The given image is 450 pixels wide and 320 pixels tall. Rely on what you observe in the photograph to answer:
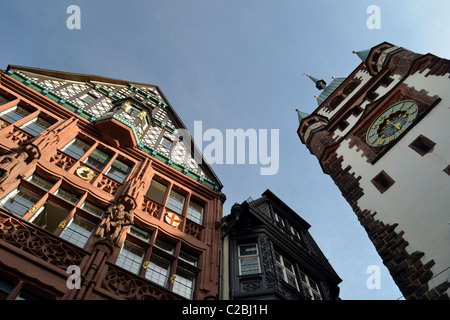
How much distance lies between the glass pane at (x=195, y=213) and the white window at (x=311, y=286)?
4.99 m

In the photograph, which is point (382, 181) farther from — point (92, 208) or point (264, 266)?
point (92, 208)

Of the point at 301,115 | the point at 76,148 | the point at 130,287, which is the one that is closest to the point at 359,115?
the point at 301,115

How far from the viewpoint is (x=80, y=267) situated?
30.5ft

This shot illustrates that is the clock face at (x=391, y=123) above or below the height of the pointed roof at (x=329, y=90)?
below

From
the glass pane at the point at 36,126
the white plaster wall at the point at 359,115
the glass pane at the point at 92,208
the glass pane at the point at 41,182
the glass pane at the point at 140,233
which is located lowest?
the glass pane at the point at 140,233

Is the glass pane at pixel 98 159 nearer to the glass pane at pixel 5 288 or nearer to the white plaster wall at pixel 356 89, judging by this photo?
the glass pane at pixel 5 288

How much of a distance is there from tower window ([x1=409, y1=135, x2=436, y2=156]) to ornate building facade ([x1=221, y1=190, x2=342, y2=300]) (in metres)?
7.11

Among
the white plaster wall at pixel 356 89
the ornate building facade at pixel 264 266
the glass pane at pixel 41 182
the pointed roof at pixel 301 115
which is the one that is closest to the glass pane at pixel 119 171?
the glass pane at pixel 41 182

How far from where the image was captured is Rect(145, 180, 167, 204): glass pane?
1505cm

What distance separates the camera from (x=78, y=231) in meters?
11.0

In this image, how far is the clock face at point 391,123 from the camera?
1838cm

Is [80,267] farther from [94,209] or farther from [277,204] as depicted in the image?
[277,204]

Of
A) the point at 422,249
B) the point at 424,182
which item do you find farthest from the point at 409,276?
the point at 424,182
